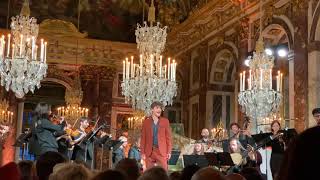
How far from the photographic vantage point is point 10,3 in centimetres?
2186

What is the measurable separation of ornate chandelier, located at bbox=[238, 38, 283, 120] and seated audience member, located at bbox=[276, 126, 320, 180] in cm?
1154

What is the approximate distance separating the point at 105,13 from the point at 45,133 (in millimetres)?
14106

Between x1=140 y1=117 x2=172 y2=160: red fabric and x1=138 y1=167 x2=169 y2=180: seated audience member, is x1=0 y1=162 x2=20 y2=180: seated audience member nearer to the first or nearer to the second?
x1=138 y1=167 x2=169 y2=180: seated audience member

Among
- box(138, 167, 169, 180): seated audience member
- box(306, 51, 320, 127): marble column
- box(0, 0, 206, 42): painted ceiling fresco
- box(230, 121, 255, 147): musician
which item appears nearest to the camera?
box(138, 167, 169, 180): seated audience member

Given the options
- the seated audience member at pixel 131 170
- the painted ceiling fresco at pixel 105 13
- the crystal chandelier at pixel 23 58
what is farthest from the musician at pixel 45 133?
the painted ceiling fresco at pixel 105 13

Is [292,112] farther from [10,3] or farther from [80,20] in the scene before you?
[10,3]

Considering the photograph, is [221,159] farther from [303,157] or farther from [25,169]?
[303,157]

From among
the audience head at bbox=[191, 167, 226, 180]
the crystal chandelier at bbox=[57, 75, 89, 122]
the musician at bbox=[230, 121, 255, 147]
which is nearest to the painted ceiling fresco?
the crystal chandelier at bbox=[57, 75, 89, 122]

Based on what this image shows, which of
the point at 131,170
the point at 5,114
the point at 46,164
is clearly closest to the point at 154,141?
the point at 131,170

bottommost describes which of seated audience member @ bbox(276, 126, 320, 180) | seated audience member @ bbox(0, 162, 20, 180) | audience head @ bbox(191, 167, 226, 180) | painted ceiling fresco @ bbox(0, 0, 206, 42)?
seated audience member @ bbox(0, 162, 20, 180)

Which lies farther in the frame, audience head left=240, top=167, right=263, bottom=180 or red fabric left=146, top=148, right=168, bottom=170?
red fabric left=146, top=148, right=168, bottom=170

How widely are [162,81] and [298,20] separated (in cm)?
441

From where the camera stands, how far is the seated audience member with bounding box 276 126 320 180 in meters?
1.24

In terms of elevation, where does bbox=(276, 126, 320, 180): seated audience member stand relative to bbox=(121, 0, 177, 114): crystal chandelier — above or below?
below
